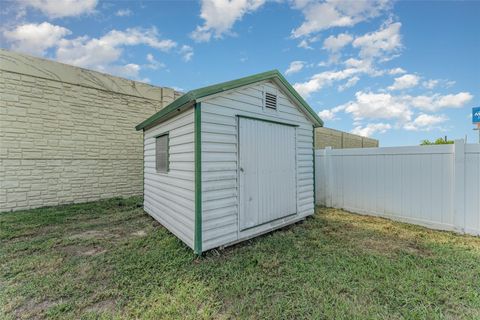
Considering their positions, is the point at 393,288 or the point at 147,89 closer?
the point at 393,288

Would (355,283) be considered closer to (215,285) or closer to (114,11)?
(215,285)

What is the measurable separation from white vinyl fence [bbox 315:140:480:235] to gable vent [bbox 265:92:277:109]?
285cm

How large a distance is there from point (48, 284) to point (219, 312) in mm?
2055

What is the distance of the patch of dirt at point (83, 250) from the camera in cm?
320

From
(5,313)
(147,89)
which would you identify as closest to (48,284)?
(5,313)

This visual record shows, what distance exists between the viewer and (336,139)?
16.6 meters

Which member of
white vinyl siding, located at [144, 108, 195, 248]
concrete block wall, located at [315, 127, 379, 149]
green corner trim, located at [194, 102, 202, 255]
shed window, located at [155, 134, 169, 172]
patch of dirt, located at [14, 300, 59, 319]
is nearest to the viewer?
patch of dirt, located at [14, 300, 59, 319]

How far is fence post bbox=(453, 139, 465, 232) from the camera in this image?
12.3ft

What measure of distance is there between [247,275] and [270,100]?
3031 mm

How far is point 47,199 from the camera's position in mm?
5848

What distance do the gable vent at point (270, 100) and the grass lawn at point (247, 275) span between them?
2.48m

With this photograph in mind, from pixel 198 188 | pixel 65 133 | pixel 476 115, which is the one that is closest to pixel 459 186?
pixel 476 115

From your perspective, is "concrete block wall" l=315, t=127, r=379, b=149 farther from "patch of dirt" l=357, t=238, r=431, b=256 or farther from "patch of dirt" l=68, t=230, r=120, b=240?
"patch of dirt" l=68, t=230, r=120, b=240

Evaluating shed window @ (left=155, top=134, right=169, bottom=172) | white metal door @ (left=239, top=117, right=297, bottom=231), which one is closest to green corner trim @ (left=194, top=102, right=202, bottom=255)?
white metal door @ (left=239, top=117, right=297, bottom=231)
